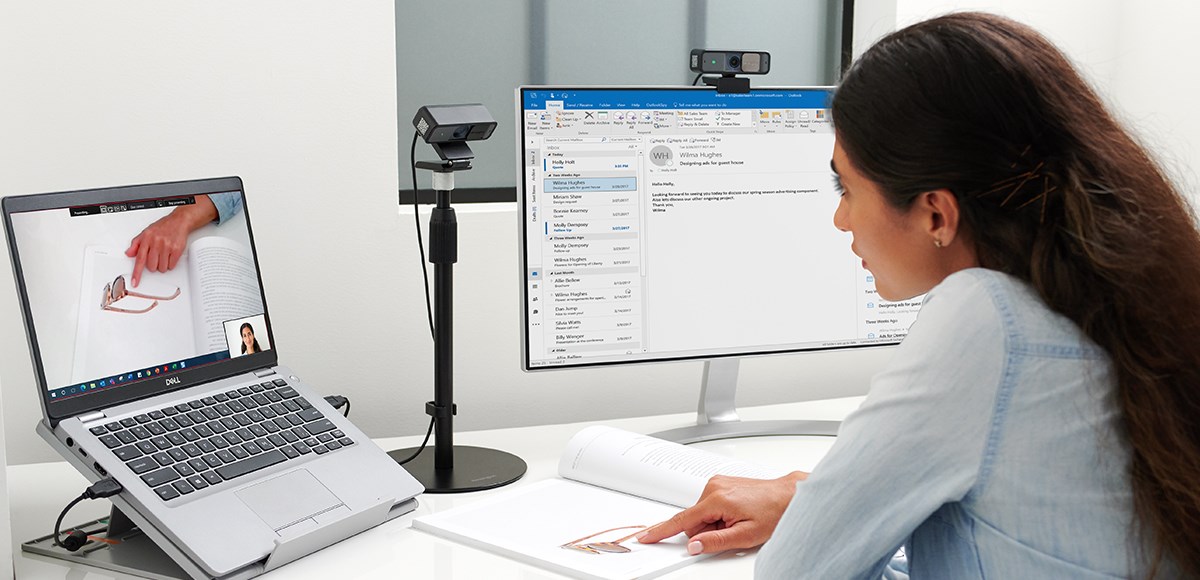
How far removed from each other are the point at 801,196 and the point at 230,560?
2.81 feet

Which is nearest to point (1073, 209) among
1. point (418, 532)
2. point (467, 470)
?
point (418, 532)

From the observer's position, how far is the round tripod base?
4.45 feet

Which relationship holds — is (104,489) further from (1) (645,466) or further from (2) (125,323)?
(1) (645,466)

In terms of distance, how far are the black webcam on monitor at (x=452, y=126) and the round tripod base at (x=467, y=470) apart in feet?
1.23

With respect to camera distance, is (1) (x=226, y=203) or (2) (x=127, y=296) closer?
(2) (x=127, y=296)

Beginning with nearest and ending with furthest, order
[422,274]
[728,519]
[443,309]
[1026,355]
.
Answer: [1026,355] → [728,519] → [443,309] → [422,274]

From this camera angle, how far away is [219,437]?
1.19m

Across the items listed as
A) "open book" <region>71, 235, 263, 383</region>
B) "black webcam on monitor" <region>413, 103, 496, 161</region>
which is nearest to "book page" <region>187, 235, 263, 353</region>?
"open book" <region>71, 235, 263, 383</region>

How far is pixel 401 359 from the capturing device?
1611 millimetres

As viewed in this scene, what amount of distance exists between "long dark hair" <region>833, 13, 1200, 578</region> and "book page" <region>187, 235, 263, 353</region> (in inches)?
30.5

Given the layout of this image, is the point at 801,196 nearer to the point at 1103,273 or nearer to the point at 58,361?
the point at 1103,273

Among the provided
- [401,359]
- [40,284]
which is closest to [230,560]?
[40,284]

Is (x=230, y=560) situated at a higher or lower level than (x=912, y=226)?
lower

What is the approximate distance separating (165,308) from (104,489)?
25 cm
